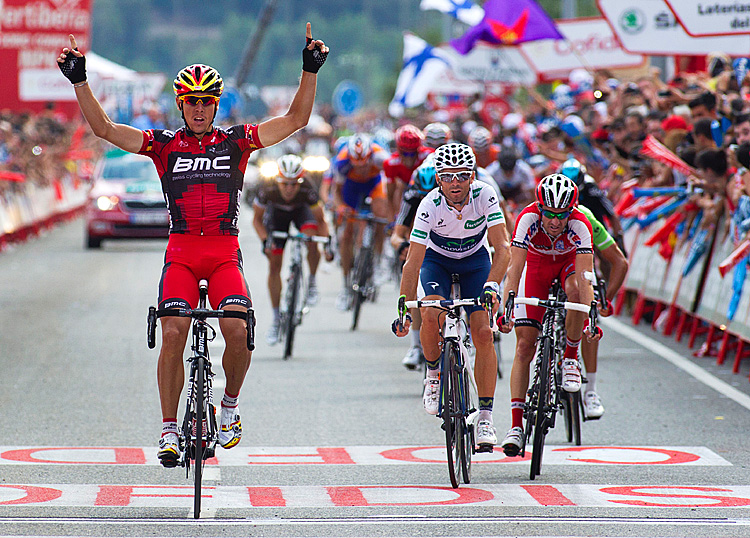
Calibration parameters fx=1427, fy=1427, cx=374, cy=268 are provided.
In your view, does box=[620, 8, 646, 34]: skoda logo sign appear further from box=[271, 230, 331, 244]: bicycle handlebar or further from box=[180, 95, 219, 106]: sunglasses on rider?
box=[180, 95, 219, 106]: sunglasses on rider

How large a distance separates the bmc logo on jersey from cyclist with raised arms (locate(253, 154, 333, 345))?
18.9 ft

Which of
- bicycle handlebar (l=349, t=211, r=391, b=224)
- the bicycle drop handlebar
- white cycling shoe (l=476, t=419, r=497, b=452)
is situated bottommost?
white cycling shoe (l=476, t=419, r=497, b=452)

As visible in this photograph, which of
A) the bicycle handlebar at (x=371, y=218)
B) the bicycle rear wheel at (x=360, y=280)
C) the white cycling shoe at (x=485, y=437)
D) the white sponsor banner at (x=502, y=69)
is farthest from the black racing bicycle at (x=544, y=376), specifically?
the white sponsor banner at (x=502, y=69)

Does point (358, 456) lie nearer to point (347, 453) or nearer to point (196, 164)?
point (347, 453)

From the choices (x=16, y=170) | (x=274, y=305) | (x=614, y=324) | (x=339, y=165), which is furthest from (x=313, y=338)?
(x=16, y=170)

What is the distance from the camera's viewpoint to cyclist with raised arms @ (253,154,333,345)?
1327 cm

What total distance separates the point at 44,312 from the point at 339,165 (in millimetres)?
3896

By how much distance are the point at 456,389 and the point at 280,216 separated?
19.5 ft

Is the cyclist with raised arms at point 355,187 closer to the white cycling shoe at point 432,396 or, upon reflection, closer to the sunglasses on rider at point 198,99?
the white cycling shoe at point 432,396

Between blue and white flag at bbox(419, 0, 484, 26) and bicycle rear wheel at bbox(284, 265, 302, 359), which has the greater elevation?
blue and white flag at bbox(419, 0, 484, 26)

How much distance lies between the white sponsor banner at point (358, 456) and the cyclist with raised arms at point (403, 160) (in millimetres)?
4629

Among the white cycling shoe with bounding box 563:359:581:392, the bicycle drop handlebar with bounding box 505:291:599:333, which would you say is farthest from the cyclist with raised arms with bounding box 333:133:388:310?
the bicycle drop handlebar with bounding box 505:291:599:333

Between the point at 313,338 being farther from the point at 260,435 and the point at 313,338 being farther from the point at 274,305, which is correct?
the point at 260,435

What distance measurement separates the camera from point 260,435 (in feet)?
31.0
